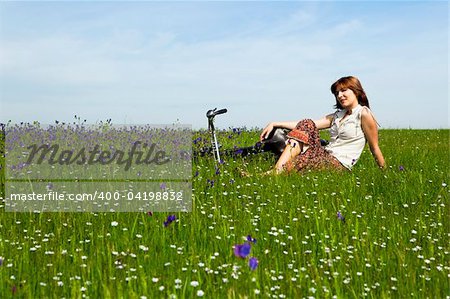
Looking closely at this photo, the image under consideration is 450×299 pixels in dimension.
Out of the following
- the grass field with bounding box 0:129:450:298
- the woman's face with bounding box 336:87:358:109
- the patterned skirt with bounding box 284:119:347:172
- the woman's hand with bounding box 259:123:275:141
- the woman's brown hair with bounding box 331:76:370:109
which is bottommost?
the grass field with bounding box 0:129:450:298

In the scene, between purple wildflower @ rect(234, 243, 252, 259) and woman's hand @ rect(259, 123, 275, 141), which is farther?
woman's hand @ rect(259, 123, 275, 141)

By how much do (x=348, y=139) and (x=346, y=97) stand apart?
0.79 metres

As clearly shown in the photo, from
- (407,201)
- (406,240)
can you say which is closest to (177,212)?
(406,240)

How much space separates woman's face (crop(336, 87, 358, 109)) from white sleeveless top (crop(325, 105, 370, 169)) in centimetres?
12

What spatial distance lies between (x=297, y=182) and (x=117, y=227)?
342 centimetres

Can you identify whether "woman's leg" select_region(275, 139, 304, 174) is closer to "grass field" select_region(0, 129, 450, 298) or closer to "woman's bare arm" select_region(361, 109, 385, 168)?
"woman's bare arm" select_region(361, 109, 385, 168)

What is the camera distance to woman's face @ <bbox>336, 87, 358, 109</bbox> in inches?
366

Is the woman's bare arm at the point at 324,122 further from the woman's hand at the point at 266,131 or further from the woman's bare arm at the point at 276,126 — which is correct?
the woman's hand at the point at 266,131

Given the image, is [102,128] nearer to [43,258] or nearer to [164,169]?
[164,169]

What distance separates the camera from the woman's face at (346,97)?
9297mm

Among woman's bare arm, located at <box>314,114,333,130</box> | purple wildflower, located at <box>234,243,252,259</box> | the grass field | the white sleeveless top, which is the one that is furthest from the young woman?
purple wildflower, located at <box>234,243,252,259</box>

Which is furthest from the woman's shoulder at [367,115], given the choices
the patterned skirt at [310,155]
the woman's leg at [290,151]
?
the woman's leg at [290,151]

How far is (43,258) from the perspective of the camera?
4.69 m

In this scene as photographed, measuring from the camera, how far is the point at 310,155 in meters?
9.33
